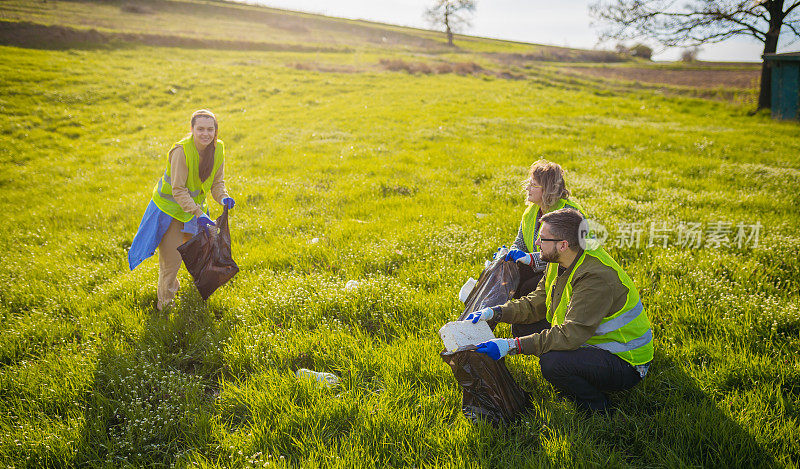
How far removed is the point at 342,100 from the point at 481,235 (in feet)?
54.0

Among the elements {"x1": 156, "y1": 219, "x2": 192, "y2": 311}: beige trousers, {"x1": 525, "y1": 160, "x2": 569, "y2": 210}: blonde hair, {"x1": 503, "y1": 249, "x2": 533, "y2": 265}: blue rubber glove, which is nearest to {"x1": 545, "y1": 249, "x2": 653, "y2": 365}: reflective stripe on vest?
{"x1": 503, "y1": 249, "x2": 533, "y2": 265}: blue rubber glove

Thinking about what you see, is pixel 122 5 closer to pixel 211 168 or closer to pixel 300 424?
pixel 211 168

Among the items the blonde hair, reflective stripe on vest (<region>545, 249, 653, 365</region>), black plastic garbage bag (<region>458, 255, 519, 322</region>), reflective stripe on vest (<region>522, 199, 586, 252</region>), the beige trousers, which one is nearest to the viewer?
reflective stripe on vest (<region>545, 249, 653, 365</region>)

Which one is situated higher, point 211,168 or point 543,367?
point 211,168

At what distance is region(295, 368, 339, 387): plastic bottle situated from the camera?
3447 millimetres

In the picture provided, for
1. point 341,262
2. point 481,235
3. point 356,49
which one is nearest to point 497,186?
point 481,235

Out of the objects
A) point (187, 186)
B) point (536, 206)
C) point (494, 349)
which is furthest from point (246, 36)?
point (494, 349)

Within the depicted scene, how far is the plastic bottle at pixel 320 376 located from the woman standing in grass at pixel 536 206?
6.35ft

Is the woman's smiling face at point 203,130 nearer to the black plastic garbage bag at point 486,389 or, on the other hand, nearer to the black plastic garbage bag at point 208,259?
the black plastic garbage bag at point 208,259

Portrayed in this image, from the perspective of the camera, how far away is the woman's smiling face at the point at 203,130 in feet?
14.6

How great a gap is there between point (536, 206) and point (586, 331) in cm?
161

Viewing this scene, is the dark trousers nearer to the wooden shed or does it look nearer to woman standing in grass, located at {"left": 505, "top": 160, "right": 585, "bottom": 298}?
woman standing in grass, located at {"left": 505, "top": 160, "right": 585, "bottom": 298}

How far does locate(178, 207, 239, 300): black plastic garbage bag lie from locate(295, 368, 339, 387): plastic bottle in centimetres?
170

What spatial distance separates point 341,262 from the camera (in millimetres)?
5645
